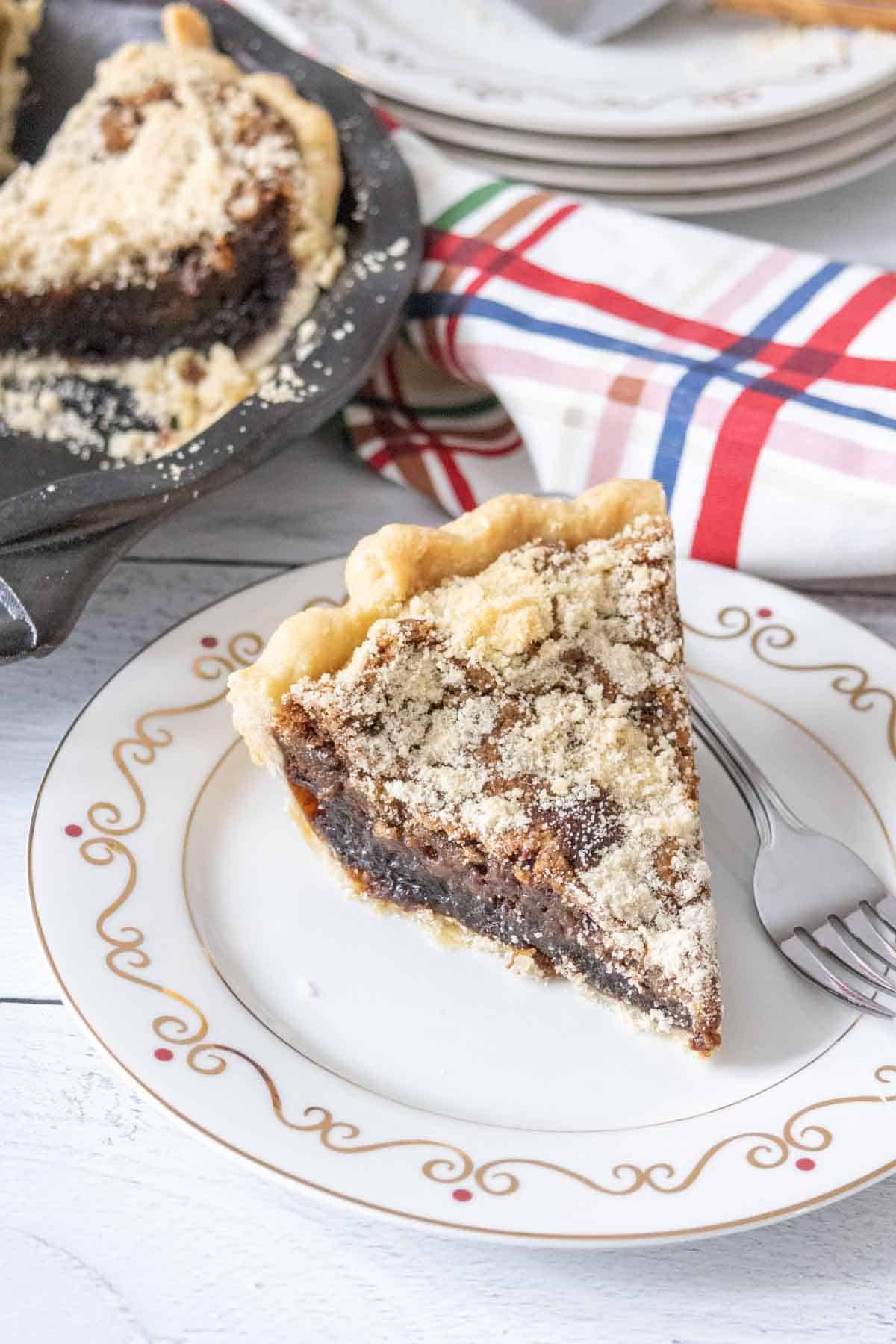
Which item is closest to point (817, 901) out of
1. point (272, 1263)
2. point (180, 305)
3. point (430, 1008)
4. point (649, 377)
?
point (430, 1008)

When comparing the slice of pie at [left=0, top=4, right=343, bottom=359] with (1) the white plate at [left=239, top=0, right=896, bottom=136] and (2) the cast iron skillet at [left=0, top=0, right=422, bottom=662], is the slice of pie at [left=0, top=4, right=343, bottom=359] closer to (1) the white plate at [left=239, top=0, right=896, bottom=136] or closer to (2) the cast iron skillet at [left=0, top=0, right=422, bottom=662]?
(2) the cast iron skillet at [left=0, top=0, right=422, bottom=662]

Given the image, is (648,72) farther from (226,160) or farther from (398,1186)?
(398,1186)

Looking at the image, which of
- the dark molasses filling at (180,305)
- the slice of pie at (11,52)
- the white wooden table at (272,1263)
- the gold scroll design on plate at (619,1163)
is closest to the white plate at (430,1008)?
the gold scroll design on plate at (619,1163)

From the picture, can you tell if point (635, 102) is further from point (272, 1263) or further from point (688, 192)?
point (272, 1263)

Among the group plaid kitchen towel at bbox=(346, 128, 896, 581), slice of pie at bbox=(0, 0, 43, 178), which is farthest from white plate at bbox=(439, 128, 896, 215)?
slice of pie at bbox=(0, 0, 43, 178)

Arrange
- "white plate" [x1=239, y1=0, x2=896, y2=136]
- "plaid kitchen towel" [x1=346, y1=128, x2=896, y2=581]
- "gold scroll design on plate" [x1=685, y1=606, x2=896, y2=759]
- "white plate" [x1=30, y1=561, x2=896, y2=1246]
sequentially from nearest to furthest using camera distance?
"white plate" [x1=30, y1=561, x2=896, y2=1246], "gold scroll design on plate" [x1=685, y1=606, x2=896, y2=759], "plaid kitchen towel" [x1=346, y1=128, x2=896, y2=581], "white plate" [x1=239, y1=0, x2=896, y2=136]

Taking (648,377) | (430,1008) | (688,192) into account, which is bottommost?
(430,1008)
